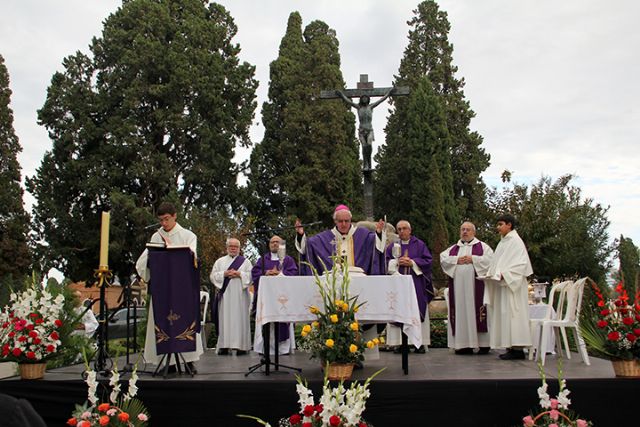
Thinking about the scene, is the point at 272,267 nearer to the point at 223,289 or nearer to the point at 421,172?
the point at 223,289

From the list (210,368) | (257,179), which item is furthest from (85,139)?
(210,368)

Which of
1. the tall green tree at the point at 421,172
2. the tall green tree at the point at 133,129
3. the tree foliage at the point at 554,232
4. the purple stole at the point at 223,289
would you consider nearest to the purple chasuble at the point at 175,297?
the purple stole at the point at 223,289

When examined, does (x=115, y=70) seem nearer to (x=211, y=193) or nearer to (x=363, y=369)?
(x=211, y=193)

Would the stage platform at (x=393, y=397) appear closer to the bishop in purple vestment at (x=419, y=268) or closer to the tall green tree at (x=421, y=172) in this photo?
the bishop in purple vestment at (x=419, y=268)

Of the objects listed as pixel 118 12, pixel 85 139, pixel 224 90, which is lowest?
pixel 85 139

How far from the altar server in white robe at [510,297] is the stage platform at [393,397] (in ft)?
5.12

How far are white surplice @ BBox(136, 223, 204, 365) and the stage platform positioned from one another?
486 millimetres

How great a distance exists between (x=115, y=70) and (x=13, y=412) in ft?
91.0

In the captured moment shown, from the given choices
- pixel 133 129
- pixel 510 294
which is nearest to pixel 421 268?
pixel 510 294

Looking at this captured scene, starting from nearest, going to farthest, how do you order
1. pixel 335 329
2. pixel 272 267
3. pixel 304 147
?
pixel 335 329, pixel 272 267, pixel 304 147

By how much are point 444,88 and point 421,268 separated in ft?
89.5

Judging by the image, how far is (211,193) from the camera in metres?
28.3

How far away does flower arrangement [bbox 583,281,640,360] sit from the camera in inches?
236

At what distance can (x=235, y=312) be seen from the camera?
10688mm
